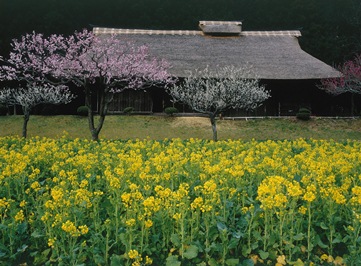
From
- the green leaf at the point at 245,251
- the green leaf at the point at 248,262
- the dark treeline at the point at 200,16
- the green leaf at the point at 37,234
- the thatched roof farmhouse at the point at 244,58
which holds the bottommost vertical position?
the green leaf at the point at 248,262

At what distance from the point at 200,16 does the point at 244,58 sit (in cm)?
2027

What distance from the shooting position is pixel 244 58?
37688mm

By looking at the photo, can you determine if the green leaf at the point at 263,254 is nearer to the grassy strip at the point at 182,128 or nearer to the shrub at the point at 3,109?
the grassy strip at the point at 182,128

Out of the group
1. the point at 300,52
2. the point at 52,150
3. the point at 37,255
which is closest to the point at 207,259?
the point at 37,255

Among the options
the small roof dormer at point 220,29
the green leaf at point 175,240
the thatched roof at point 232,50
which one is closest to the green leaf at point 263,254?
the green leaf at point 175,240

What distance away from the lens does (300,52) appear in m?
39.6

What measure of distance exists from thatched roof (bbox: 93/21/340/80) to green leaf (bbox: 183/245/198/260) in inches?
1111

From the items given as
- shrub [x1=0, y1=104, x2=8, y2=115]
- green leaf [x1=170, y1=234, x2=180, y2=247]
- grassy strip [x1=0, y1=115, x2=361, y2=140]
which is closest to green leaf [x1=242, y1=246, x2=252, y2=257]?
green leaf [x1=170, y1=234, x2=180, y2=247]

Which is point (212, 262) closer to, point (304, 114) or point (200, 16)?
point (304, 114)

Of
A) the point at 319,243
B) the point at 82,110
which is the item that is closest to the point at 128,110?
the point at 82,110

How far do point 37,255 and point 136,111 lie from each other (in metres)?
27.5

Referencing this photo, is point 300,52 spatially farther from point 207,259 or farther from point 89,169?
point 207,259

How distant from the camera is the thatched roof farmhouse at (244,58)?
3459 cm

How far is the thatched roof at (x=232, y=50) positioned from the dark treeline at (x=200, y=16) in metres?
7.76
